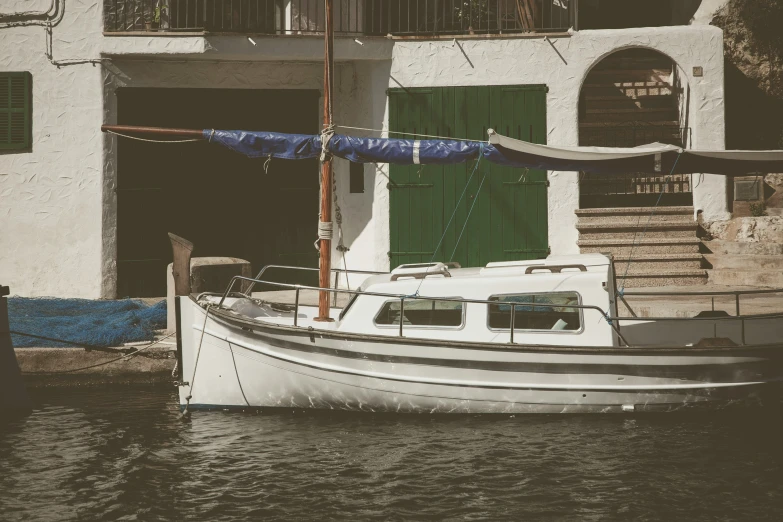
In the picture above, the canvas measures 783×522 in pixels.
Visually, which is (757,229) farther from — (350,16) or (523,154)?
(350,16)

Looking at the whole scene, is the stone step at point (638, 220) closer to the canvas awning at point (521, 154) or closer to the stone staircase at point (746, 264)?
the stone staircase at point (746, 264)

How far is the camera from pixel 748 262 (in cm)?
1683

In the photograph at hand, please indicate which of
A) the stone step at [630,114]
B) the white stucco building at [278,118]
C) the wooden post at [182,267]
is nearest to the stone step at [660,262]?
the white stucco building at [278,118]

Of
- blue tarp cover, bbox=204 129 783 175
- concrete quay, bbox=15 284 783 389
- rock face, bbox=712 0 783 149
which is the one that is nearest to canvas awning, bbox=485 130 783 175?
blue tarp cover, bbox=204 129 783 175

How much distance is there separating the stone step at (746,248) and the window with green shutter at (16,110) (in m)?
12.0

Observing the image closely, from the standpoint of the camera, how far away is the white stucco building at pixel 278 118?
17.6 metres

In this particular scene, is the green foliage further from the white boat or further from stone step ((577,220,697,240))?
the white boat

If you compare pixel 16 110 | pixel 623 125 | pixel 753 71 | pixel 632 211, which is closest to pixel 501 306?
pixel 632 211

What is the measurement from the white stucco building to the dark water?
5856mm

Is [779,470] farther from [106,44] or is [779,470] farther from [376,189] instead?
[106,44]

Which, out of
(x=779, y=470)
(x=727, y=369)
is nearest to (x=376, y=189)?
(x=727, y=369)

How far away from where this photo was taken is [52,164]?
1769 centimetres

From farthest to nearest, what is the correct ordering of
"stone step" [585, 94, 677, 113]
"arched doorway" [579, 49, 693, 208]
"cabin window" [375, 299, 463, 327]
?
"stone step" [585, 94, 677, 113] < "arched doorway" [579, 49, 693, 208] < "cabin window" [375, 299, 463, 327]

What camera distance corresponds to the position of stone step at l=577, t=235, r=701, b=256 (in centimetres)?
1769
